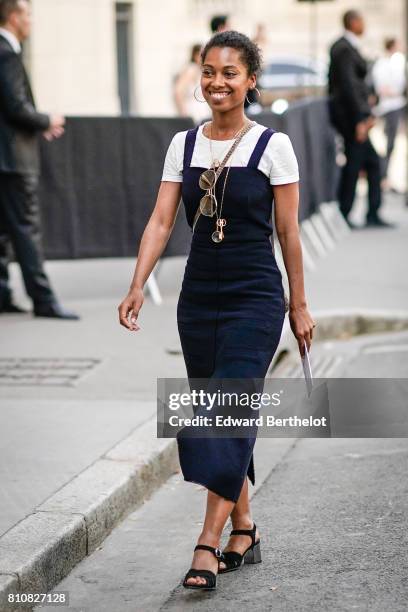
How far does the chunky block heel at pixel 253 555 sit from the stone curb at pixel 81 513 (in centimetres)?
64

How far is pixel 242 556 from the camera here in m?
5.14

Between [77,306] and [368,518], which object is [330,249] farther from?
[368,518]

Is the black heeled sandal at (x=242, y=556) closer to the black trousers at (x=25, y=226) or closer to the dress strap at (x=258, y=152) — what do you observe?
the dress strap at (x=258, y=152)

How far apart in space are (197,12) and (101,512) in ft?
134

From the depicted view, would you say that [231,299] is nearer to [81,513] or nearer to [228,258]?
[228,258]

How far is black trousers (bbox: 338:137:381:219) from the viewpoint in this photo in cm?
1509

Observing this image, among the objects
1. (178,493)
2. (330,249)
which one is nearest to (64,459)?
(178,493)

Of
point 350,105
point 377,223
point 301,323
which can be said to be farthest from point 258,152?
point 377,223

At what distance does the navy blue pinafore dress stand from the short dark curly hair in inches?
9.5

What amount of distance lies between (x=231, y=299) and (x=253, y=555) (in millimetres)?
964

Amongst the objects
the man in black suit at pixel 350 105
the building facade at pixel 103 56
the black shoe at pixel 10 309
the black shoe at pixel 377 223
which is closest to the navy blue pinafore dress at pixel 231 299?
the black shoe at pixel 10 309

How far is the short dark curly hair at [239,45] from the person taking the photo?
16.0ft

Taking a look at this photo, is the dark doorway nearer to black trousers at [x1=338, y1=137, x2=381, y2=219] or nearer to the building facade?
the building facade

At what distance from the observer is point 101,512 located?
18.4ft
